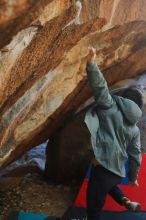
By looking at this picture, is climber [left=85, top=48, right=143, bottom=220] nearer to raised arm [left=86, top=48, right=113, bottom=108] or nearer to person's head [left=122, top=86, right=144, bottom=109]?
raised arm [left=86, top=48, right=113, bottom=108]

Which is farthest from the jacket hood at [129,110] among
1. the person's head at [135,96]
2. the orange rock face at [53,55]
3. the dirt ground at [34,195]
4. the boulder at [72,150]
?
the dirt ground at [34,195]

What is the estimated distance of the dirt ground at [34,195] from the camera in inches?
175

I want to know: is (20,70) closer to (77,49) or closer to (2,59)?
(2,59)

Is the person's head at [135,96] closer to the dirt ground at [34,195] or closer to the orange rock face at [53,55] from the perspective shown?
the orange rock face at [53,55]

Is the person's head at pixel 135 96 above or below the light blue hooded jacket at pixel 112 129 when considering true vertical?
below

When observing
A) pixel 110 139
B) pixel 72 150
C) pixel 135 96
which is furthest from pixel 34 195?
pixel 110 139

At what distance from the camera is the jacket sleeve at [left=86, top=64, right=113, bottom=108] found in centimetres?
318

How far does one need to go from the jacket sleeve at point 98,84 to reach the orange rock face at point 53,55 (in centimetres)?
33

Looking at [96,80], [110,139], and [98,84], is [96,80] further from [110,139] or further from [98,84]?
[110,139]

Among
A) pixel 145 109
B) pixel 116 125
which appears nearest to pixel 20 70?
pixel 116 125

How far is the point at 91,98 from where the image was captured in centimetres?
516

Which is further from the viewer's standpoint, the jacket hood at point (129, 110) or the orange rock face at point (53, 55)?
the jacket hood at point (129, 110)

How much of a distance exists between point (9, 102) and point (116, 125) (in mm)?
861

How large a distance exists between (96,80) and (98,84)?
0.04 m
